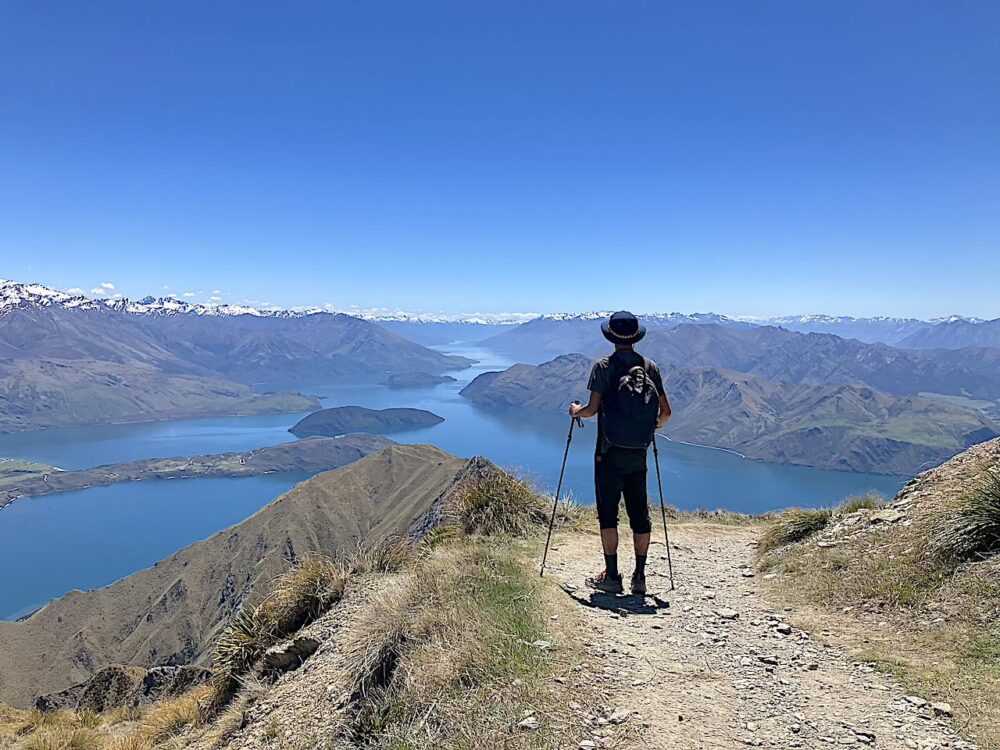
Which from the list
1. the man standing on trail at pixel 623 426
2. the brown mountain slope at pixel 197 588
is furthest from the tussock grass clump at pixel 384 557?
the brown mountain slope at pixel 197 588

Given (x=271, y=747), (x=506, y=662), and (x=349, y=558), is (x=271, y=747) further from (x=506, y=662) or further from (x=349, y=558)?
(x=349, y=558)

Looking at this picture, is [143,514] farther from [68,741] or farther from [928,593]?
[928,593]

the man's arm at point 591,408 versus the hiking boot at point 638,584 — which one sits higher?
the man's arm at point 591,408

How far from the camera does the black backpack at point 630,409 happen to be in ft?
21.7

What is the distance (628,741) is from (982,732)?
224cm

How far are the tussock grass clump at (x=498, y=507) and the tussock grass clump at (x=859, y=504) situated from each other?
509 cm

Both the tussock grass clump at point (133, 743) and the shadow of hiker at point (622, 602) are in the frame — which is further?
the tussock grass clump at point (133, 743)

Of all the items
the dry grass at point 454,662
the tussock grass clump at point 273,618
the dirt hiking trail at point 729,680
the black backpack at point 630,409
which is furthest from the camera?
the tussock grass clump at point 273,618

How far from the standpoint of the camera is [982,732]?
12.3 ft

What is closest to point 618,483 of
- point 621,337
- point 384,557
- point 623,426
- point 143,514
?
point 623,426

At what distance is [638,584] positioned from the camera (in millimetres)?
7125

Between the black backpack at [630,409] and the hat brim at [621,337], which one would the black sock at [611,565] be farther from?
the hat brim at [621,337]

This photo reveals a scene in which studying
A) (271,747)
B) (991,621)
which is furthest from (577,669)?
(991,621)

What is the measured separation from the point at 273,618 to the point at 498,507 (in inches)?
146
